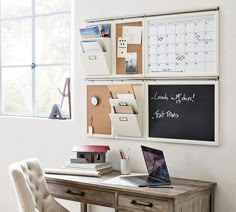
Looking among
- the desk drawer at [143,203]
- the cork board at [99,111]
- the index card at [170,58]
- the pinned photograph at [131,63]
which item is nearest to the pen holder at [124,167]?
the cork board at [99,111]

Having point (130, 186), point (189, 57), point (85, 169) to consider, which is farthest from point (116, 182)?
point (189, 57)

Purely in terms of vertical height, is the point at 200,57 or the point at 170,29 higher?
the point at 170,29

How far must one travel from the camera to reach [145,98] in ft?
11.0

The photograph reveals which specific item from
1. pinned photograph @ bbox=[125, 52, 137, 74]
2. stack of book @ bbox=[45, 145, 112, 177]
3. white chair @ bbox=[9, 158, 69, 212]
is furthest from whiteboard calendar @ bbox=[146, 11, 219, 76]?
white chair @ bbox=[9, 158, 69, 212]

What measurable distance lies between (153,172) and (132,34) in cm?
95

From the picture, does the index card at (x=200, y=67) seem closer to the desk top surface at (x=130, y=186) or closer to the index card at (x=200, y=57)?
the index card at (x=200, y=57)

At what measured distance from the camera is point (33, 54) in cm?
431

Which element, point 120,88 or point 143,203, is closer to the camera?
point 143,203

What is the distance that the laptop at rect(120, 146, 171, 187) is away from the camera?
120 inches

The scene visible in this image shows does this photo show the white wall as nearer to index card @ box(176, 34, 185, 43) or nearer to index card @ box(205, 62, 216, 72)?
index card @ box(205, 62, 216, 72)

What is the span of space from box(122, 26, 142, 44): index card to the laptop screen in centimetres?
75

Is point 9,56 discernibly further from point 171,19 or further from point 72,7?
point 171,19

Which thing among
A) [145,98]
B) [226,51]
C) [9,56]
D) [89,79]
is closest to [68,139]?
[89,79]

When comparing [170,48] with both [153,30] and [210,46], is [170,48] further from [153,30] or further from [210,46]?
[210,46]
